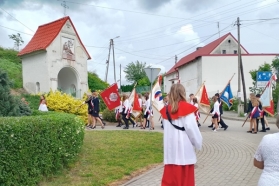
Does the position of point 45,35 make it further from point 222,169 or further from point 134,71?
point 134,71

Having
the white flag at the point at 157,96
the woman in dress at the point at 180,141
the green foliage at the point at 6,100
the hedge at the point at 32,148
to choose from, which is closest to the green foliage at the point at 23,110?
the green foliage at the point at 6,100

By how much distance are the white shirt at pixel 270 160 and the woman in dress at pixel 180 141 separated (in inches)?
72.3

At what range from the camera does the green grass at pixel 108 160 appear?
271 inches

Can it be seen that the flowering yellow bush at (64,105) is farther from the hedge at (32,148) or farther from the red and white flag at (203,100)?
the hedge at (32,148)

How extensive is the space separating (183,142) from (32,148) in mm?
2648

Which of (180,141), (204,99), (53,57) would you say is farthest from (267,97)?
(53,57)

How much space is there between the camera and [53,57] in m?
27.2

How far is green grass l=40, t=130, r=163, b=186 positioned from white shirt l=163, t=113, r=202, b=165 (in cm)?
218

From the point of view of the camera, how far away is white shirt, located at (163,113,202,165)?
16.1 feet

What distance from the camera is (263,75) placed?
20406 millimetres

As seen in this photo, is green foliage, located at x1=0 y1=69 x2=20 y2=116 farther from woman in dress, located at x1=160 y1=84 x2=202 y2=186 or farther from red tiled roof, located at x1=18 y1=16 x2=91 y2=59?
red tiled roof, located at x1=18 y1=16 x2=91 y2=59

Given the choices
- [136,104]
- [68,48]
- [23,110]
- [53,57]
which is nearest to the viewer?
[23,110]

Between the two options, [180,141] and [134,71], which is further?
[134,71]

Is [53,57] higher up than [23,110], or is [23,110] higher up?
[53,57]
